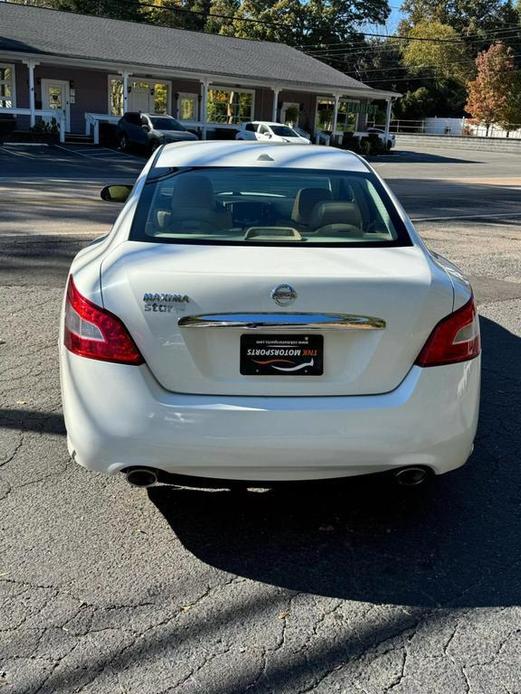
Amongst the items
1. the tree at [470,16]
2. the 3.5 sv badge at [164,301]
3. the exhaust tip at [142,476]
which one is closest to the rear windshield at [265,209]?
the 3.5 sv badge at [164,301]

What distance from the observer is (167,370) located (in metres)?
2.84

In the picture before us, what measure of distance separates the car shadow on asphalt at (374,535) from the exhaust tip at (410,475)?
0.13 metres

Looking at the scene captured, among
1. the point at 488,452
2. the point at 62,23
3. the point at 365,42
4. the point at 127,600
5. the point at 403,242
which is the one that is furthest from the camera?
the point at 365,42

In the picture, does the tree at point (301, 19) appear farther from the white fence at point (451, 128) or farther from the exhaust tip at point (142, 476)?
the exhaust tip at point (142, 476)

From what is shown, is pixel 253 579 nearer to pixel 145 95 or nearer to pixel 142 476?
pixel 142 476

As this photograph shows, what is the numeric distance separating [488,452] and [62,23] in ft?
123

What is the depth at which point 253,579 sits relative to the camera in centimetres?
292

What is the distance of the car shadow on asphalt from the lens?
2.90 meters

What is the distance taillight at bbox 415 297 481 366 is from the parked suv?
25138 mm

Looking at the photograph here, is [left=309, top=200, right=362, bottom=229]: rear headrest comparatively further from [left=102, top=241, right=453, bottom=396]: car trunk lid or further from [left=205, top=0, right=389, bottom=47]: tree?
[left=205, top=0, right=389, bottom=47]: tree

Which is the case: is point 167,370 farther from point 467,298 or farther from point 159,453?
point 467,298

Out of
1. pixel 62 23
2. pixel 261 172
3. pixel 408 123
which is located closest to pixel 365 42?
pixel 408 123

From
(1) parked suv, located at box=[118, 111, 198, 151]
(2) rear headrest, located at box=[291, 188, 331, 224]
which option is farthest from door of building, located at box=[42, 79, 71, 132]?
(2) rear headrest, located at box=[291, 188, 331, 224]

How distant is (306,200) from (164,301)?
5.30 feet
